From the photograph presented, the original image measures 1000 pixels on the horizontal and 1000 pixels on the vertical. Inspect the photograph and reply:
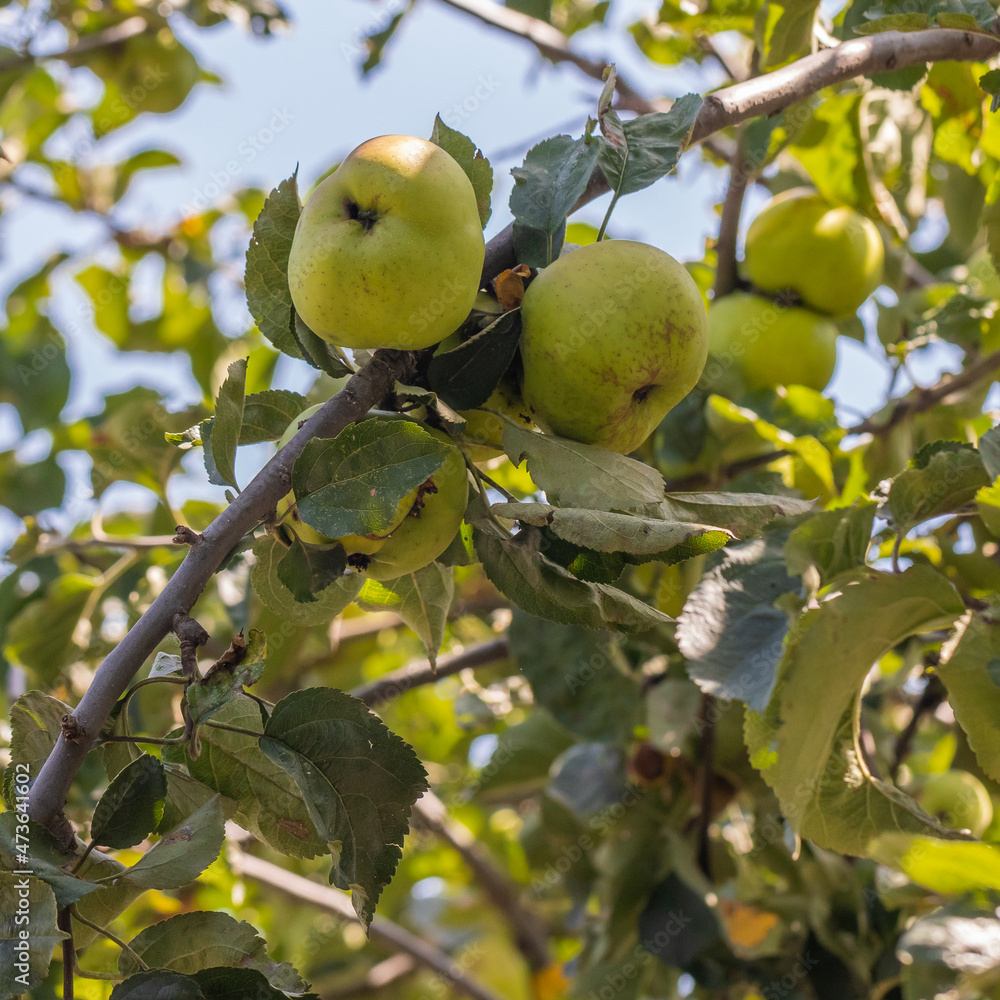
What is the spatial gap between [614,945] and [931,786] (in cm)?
66

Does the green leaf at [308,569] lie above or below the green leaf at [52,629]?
above

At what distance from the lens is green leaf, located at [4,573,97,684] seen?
1.94 m

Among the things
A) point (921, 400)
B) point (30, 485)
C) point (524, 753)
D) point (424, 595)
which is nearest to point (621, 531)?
point (424, 595)

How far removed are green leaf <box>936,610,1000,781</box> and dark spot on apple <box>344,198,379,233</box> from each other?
84cm

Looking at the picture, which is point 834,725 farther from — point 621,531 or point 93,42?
point 93,42

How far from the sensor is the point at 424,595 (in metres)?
1.17

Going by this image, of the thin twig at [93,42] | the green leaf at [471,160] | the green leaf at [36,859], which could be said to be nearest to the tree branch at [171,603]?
the green leaf at [36,859]

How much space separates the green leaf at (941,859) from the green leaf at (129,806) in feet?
2.16

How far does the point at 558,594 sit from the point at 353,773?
0.84ft

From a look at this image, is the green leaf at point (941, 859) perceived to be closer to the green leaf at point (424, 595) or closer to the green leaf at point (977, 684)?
the green leaf at point (977, 684)

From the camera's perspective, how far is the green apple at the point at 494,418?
102 centimetres

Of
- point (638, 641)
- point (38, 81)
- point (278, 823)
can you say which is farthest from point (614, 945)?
point (38, 81)

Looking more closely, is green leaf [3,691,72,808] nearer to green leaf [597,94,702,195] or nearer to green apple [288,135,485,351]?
green apple [288,135,485,351]

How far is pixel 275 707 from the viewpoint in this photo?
0.92 metres
